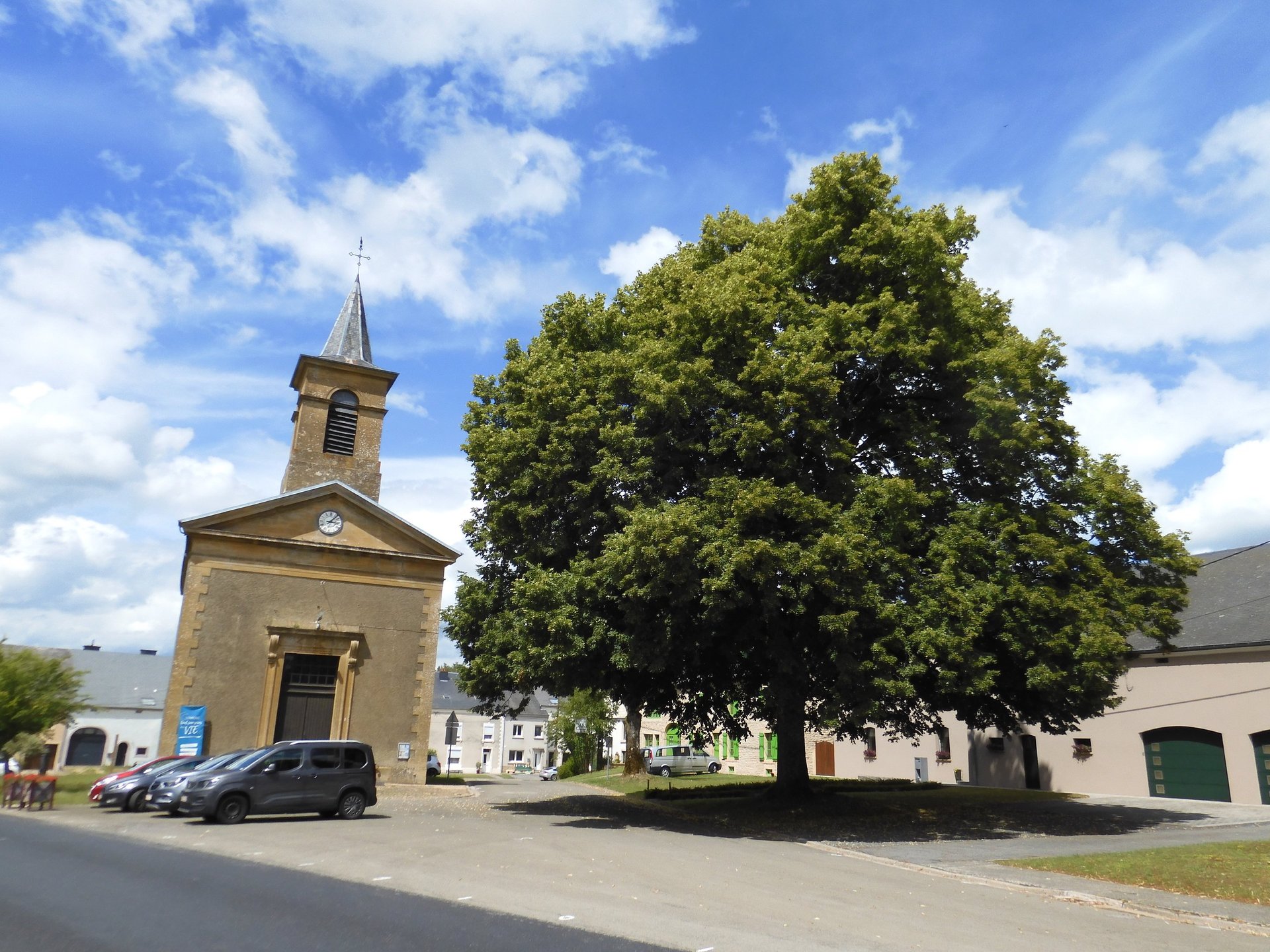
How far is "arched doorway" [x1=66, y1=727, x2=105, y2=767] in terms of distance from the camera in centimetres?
5291

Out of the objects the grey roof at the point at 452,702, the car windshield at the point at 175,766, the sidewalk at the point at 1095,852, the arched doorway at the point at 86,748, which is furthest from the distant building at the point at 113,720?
the sidewalk at the point at 1095,852

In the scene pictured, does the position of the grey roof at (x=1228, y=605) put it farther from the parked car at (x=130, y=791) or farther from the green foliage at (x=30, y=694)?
the green foliage at (x=30, y=694)

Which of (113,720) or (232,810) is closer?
(232,810)

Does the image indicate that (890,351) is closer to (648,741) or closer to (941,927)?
(941,927)

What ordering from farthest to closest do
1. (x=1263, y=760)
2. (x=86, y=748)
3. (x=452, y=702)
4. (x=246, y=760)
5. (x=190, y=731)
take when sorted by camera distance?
(x=452, y=702), (x=86, y=748), (x=1263, y=760), (x=190, y=731), (x=246, y=760)

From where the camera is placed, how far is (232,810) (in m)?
16.9

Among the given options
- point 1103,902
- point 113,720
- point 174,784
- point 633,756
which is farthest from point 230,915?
point 113,720

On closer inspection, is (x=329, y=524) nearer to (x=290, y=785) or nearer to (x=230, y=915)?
(x=290, y=785)

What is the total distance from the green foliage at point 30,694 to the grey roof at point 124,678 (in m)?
29.5

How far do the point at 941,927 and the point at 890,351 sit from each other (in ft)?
40.8

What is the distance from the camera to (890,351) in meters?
18.7

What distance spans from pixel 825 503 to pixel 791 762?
7850mm

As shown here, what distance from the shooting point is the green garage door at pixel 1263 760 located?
2477 cm

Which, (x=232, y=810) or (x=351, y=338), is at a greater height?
(x=351, y=338)
